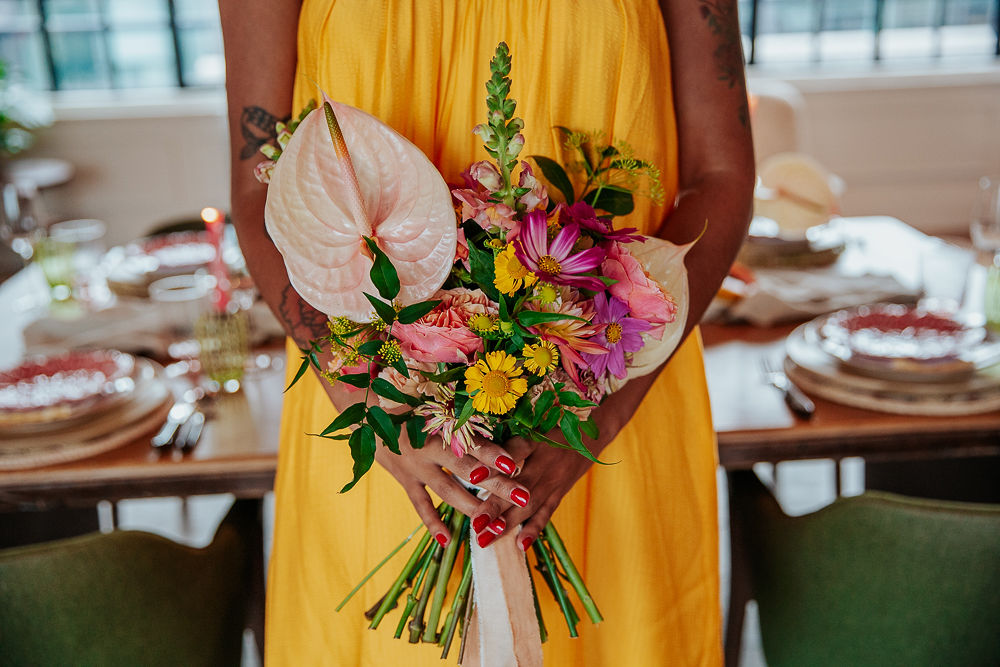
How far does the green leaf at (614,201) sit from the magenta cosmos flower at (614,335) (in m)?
0.12

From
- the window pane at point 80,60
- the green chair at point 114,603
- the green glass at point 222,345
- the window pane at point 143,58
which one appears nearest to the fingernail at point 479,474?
the green chair at point 114,603

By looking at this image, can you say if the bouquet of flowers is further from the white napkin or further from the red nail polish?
the white napkin

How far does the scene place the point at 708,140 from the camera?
1.12 metres

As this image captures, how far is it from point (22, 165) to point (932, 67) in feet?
18.0

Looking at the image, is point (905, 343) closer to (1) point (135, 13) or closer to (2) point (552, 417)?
(2) point (552, 417)

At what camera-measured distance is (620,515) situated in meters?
1.15

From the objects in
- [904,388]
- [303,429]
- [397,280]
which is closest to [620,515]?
[303,429]

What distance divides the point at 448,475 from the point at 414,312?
24 cm

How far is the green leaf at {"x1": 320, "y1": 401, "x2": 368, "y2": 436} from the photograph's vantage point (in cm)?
82

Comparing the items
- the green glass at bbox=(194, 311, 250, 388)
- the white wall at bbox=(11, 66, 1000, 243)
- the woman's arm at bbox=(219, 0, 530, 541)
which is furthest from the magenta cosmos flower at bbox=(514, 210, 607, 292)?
the white wall at bbox=(11, 66, 1000, 243)

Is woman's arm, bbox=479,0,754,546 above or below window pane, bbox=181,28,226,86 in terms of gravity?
above

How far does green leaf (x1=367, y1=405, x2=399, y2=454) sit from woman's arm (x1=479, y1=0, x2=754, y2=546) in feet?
1.11

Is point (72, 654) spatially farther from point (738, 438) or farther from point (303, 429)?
point (738, 438)

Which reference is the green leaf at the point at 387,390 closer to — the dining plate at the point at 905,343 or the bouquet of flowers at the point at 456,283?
the bouquet of flowers at the point at 456,283
